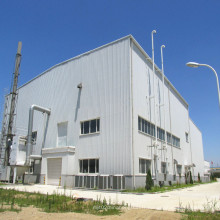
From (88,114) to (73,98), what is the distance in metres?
3.10

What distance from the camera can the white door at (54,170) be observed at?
72.7 feet

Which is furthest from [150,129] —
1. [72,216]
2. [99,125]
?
[72,216]

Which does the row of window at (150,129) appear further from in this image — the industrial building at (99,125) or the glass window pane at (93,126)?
the glass window pane at (93,126)

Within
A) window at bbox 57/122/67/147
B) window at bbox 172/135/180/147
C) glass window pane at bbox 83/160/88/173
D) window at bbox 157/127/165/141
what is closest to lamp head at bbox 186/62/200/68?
glass window pane at bbox 83/160/88/173

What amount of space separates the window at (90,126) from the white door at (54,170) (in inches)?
152

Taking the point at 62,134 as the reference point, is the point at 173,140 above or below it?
above

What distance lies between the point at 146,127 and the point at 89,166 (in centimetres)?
647

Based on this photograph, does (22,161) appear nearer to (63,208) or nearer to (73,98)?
(73,98)

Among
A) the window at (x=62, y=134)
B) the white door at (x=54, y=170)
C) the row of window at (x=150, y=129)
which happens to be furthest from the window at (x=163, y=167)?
the white door at (x=54, y=170)

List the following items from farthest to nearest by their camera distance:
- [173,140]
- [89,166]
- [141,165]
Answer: [173,140] < [89,166] < [141,165]

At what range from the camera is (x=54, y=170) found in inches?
892

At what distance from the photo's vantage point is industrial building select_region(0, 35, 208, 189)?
18906mm

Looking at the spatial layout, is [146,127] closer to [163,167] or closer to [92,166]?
[163,167]

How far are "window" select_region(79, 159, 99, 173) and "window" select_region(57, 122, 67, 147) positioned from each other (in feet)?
11.4
